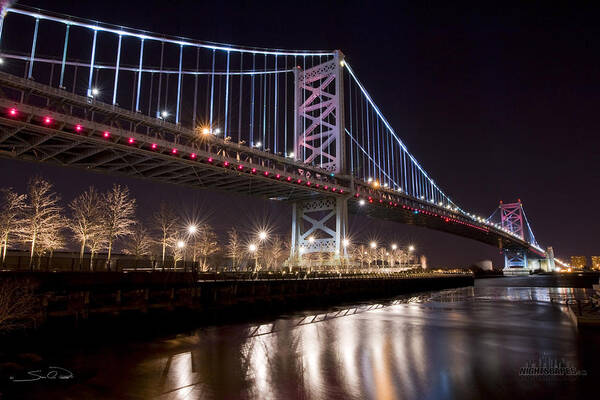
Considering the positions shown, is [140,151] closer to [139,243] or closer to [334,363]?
[139,243]

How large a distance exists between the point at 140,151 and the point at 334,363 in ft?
87.5

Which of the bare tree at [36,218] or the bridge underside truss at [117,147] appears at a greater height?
the bridge underside truss at [117,147]

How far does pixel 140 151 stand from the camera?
31516 mm

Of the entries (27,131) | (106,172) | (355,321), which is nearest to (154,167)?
(106,172)

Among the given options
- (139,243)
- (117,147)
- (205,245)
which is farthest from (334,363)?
(205,245)

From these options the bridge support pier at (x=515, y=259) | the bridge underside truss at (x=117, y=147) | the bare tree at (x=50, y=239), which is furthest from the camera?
the bridge support pier at (x=515, y=259)

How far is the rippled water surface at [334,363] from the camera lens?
8.02 meters

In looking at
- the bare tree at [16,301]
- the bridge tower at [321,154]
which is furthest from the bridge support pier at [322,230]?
the bare tree at [16,301]

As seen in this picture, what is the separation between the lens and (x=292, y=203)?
55438mm

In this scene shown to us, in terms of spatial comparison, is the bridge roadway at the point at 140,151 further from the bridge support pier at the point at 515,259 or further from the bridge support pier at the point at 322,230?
the bridge support pier at the point at 515,259

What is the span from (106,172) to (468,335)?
33739 millimetres

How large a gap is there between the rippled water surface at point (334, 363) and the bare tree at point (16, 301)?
2.19 metres

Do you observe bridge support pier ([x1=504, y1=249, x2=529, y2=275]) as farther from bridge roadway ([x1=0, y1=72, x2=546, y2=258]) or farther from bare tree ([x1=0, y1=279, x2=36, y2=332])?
bare tree ([x1=0, y1=279, x2=36, y2=332])
